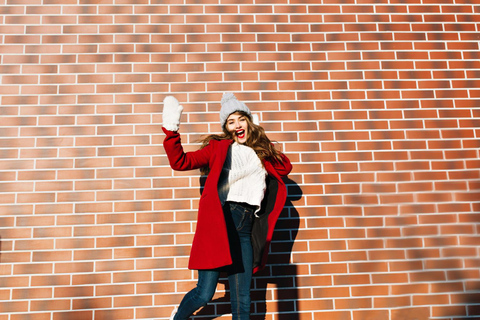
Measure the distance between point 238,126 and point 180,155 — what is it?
559mm

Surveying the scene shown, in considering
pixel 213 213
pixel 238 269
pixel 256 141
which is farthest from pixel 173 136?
pixel 238 269

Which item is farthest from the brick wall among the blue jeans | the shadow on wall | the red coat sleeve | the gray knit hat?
the red coat sleeve

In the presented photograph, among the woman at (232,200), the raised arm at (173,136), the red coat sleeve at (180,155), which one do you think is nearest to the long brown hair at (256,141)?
the woman at (232,200)

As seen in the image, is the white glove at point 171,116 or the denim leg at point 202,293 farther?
the denim leg at point 202,293

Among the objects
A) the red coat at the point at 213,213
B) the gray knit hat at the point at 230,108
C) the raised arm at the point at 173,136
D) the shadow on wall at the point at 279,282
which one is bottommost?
the shadow on wall at the point at 279,282

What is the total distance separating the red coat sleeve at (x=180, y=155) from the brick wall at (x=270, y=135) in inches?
26.5

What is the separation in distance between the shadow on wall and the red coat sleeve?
36.9 inches

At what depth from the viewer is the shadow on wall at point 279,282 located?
3.24 m

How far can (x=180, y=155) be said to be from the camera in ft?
8.38

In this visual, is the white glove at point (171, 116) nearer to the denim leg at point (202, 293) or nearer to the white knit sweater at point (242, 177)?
the white knit sweater at point (242, 177)

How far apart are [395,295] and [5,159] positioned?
10.3 feet

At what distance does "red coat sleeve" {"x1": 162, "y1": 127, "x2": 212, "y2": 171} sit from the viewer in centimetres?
252

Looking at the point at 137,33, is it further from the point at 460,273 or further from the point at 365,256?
the point at 460,273

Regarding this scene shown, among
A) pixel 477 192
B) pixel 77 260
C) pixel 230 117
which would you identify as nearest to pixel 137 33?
pixel 230 117
